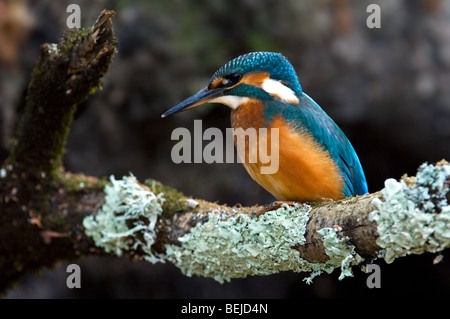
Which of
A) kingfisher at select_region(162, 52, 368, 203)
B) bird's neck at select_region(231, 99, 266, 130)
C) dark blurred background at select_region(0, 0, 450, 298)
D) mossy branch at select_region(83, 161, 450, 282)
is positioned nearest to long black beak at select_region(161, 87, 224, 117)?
kingfisher at select_region(162, 52, 368, 203)

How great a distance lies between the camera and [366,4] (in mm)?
4340

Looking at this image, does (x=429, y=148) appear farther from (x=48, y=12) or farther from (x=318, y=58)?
(x=48, y=12)

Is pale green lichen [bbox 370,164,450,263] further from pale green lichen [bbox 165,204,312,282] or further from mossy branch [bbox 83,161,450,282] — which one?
pale green lichen [bbox 165,204,312,282]

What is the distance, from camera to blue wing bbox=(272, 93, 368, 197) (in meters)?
2.58

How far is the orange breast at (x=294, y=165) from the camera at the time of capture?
8.19 feet

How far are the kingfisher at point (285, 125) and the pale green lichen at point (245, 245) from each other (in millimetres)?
298

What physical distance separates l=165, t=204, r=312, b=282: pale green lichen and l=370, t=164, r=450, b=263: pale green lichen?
0.45m

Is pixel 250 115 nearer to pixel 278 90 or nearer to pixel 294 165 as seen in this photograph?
pixel 278 90

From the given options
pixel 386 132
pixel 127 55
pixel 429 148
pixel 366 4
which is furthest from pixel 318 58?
pixel 127 55

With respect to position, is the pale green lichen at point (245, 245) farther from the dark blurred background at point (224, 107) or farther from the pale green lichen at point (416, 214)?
the dark blurred background at point (224, 107)

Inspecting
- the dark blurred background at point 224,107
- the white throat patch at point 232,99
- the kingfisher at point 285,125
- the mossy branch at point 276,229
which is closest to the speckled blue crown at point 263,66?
the kingfisher at point 285,125

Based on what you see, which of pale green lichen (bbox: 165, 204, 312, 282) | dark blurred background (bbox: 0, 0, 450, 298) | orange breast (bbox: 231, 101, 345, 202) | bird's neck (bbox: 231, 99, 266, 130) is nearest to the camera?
pale green lichen (bbox: 165, 204, 312, 282)

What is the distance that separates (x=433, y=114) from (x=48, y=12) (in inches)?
128

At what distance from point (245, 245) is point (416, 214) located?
861 mm
